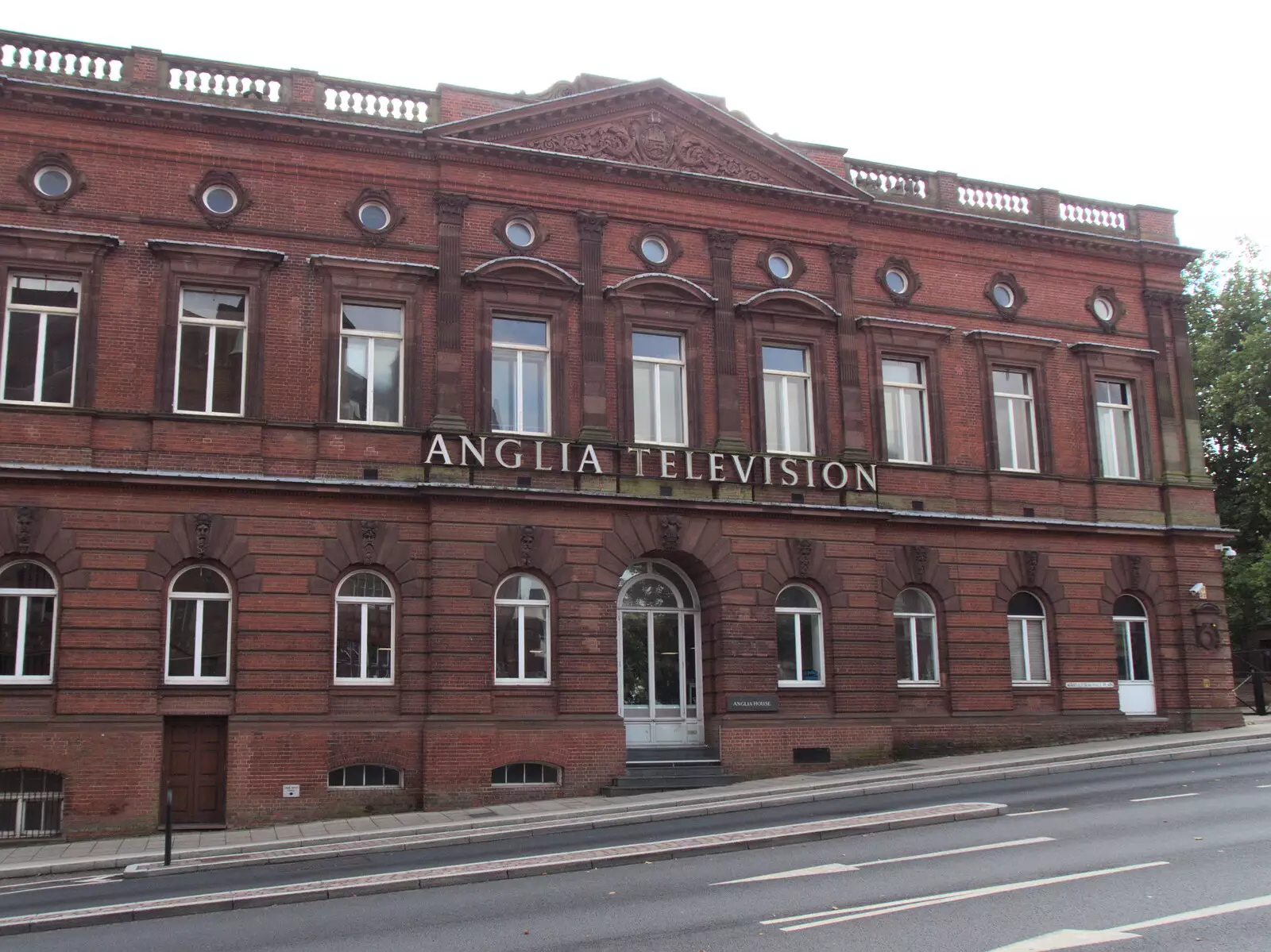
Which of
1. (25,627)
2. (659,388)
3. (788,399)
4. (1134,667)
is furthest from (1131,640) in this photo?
(25,627)

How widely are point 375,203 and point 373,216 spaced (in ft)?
0.86

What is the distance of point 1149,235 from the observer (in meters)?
30.9

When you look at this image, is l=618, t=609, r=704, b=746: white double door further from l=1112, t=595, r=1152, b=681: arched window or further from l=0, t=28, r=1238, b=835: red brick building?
l=1112, t=595, r=1152, b=681: arched window

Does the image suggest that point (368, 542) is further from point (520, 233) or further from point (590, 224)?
point (590, 224)

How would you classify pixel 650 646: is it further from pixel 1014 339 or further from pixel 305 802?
pixel 1014 339

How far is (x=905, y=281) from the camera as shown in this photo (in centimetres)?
2822

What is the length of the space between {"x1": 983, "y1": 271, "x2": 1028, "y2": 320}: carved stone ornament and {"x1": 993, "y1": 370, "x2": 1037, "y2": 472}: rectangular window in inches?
55.9

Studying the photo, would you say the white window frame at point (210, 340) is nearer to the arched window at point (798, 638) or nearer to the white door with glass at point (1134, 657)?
the arched window at point (798, 638)

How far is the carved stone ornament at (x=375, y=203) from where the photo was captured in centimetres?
2377

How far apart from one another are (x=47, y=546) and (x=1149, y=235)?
2627 cm

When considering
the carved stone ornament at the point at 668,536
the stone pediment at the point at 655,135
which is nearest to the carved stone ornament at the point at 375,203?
the stone pediment at the point at 655,135

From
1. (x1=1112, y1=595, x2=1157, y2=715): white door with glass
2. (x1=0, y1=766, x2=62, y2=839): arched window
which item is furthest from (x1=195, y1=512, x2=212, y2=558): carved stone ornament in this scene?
(x1=1112, y1=595, x2=1157, y2=715): white door with glass

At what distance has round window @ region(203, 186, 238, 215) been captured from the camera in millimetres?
23031

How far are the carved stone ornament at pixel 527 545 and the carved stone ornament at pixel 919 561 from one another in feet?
28.4
